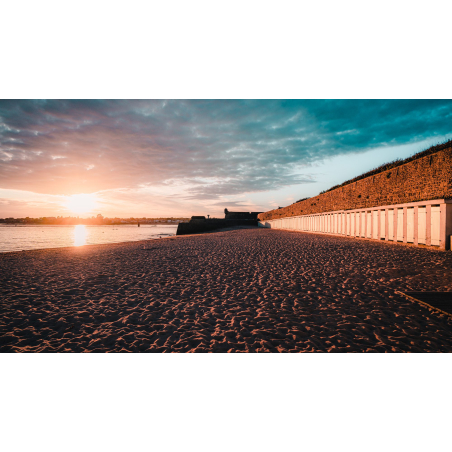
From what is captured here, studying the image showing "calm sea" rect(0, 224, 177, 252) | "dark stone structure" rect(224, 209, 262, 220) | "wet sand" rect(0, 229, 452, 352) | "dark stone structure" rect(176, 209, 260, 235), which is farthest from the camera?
"dark stone structure" rect(224, 209, 262, 220)

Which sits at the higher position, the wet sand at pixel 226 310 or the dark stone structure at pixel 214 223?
the dark stone structure at pixel 214 223

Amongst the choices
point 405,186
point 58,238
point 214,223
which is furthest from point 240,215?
point 405,186

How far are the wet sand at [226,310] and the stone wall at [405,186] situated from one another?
5.65 meters

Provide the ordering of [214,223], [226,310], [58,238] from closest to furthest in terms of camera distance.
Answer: [226,310]
[58,238]
[214,223]

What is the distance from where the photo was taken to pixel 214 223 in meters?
51.6

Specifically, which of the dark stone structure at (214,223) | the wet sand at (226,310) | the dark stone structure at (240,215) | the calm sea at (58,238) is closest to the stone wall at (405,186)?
the wet sand at (226,310)

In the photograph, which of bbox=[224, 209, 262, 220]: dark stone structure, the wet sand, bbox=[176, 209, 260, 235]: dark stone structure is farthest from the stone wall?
bbox=[224, 209, 262, 220]: dark stone structure

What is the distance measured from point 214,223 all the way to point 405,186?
41.1 metres

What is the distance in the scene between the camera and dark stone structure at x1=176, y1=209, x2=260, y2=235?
39812mm

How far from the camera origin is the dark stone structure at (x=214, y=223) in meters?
39.8

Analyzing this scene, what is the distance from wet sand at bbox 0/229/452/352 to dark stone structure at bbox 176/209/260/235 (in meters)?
32.7

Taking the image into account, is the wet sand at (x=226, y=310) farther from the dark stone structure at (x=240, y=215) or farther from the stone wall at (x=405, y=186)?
the dark stone structure at (x=240, y=215)

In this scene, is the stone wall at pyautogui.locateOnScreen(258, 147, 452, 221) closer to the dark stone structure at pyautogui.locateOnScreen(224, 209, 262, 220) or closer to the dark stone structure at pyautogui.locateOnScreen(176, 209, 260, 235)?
the dark stone structure at pyautogui.locateOnScreen(176, 209, 260, 235)

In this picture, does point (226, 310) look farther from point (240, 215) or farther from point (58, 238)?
point (240, 215)
